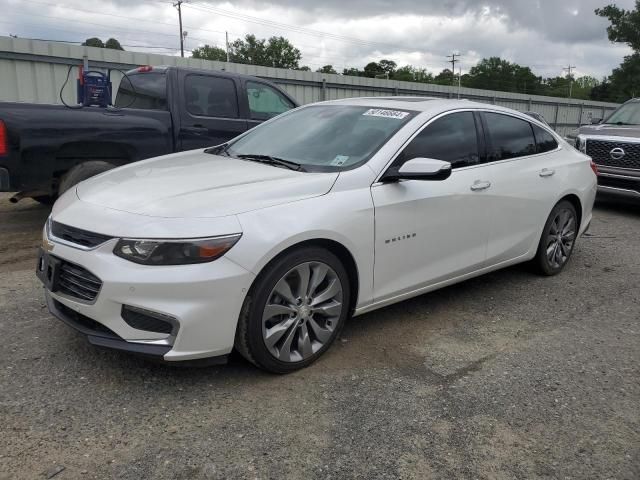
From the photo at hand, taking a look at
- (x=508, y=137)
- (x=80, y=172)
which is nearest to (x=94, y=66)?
(x=80, y=172)

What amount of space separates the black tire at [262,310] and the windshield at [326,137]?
70 cm

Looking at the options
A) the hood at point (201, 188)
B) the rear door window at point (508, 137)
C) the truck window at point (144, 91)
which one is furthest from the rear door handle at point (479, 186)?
the truck window at point (144, 91)

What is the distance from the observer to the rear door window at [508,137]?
455 cm

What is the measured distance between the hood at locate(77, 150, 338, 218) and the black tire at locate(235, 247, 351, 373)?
325mm

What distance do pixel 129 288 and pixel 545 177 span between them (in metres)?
3.69

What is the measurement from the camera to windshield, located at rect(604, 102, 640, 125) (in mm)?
9365

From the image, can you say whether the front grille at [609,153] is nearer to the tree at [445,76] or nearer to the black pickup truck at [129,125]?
the black pickup truck at [129,125]

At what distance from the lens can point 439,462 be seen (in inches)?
102

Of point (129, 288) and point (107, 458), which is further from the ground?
point (129, 288)

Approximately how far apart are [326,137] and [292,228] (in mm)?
1171

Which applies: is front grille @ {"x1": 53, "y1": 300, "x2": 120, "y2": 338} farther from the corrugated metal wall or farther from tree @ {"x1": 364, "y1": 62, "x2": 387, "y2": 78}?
tree @ {"x1": 364, "y1": 62, "x2": 387, "y2": 78}

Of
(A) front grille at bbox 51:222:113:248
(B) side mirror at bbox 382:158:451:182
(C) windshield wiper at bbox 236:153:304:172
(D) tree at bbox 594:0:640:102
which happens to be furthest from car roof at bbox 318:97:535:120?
(D) tree at bbox 594:0:640:102

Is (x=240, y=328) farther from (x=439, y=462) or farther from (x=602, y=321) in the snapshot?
(x=602, y=321)

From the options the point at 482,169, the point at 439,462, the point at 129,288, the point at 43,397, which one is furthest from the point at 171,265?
the point at 482,169
